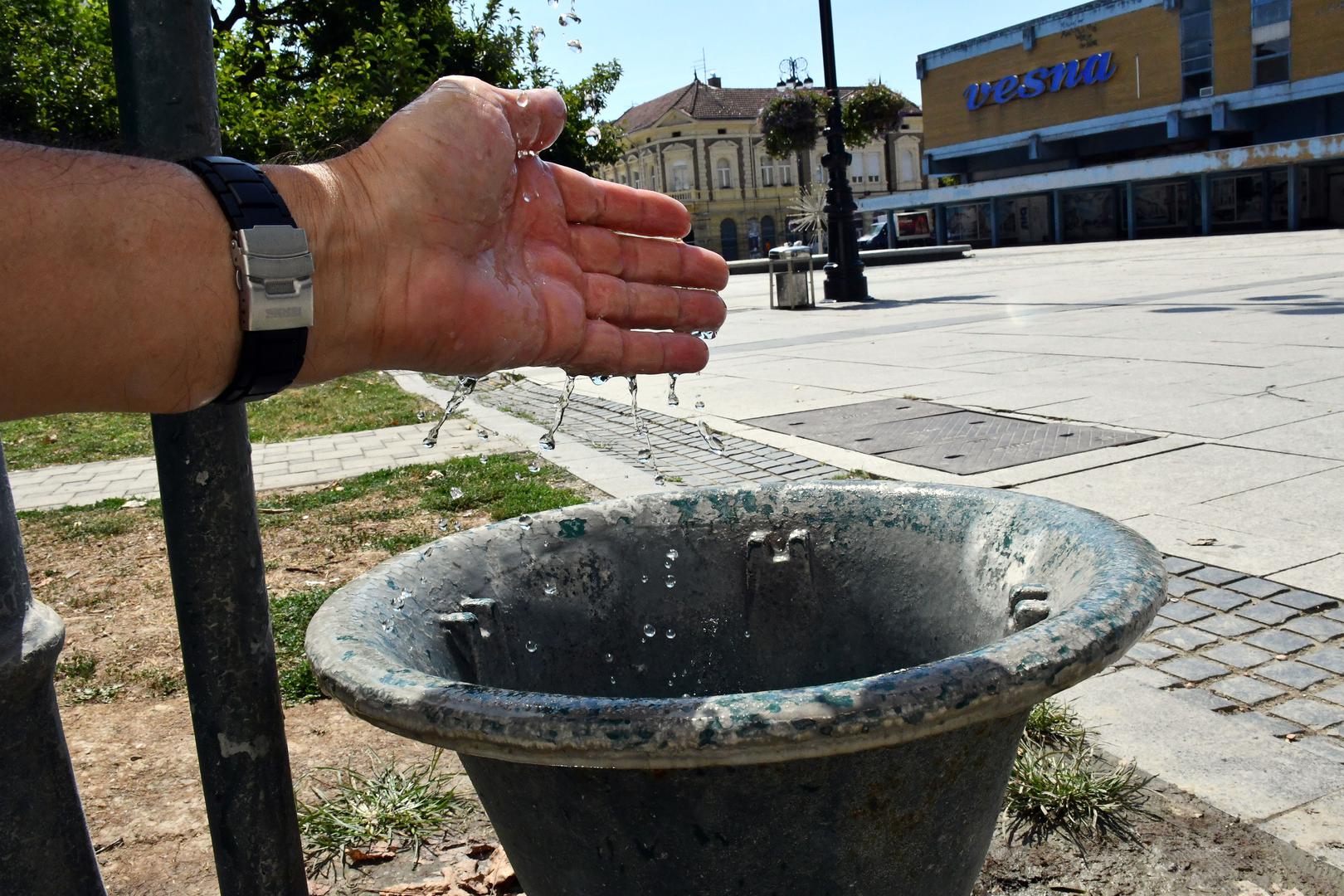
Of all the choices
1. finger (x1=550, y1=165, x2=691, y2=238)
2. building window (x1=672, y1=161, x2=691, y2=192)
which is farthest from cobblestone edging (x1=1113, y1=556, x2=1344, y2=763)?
building window (x1=672, y1=161, x2=691, y2=192)

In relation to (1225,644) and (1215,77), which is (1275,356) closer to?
(1225,644)

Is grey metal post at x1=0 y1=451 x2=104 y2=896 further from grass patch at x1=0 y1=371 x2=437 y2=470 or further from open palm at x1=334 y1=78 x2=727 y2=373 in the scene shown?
grass patch at x1=0 y1=371 x2=437 y2=470

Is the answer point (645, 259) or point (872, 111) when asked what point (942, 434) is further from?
point (872, 111)

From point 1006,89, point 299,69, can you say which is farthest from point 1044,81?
point 299,69

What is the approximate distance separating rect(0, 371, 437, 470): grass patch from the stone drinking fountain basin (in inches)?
289

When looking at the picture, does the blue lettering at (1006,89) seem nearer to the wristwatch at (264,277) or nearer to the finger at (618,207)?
the finger at (618,207)

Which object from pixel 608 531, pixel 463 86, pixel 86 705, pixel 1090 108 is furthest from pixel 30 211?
pixel 1090 108

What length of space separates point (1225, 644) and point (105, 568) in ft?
15.8

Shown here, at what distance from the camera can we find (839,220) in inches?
686

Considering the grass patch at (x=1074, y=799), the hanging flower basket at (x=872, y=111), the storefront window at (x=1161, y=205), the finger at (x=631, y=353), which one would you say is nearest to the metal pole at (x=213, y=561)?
the finger at (x=631, y=353)

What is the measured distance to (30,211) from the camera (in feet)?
3.67

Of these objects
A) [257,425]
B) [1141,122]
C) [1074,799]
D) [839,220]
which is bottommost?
[1074,799]

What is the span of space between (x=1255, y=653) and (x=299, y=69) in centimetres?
1787

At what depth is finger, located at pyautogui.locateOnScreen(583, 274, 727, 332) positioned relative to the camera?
69.1 inches
